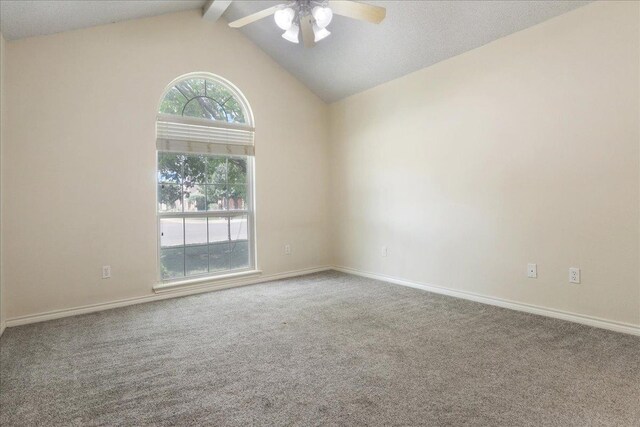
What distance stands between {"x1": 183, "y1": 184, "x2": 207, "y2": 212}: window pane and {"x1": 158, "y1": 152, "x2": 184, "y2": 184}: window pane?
0.50 feet

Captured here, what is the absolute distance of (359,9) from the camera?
2334 mm

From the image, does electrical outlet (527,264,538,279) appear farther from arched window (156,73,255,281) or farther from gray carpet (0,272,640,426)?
arched window (156,73,255,281)

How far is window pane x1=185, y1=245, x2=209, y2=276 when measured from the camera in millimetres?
3959

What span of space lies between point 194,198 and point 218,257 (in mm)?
756

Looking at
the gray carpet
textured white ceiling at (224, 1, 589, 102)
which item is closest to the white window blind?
textured white ceiling at (224, 1, 589, 102)

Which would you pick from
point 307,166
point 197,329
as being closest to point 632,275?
point 197,329

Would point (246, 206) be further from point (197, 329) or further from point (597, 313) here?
point (597, 313)

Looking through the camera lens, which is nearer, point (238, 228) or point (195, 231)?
point (195, 231)

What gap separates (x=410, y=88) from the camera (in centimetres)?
392

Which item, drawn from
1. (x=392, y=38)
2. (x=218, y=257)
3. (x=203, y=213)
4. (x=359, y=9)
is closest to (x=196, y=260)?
(x=218, y=257)

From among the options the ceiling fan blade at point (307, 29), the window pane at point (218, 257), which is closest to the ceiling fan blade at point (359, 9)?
the ceiling fan blade at point (307, 29)

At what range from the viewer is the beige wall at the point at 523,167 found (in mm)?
2514

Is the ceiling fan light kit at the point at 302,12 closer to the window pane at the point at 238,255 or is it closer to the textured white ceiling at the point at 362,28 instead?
the textured white ceiling at the point at 362,28

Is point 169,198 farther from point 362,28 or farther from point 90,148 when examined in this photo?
point 362,28
